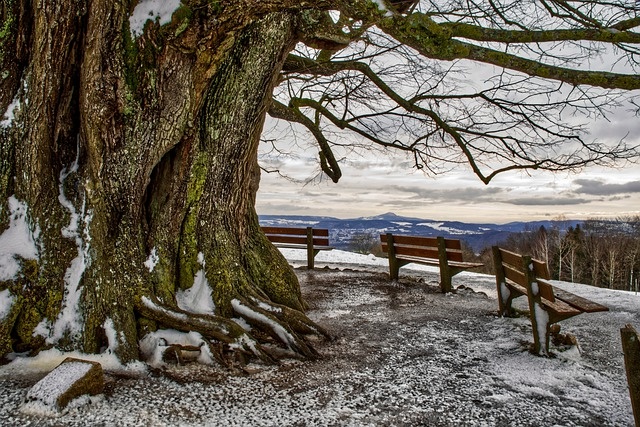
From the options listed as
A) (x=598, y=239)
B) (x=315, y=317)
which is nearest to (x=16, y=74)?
(x=315, y=317)

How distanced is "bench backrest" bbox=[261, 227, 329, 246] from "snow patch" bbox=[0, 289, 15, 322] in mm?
6830

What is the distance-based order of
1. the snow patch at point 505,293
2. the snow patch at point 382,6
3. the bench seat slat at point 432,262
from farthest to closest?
the bench seat slat at point 432,262
the snow patch at point 505,293
the snow patch at point 382,6

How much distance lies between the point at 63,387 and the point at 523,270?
4101 mm

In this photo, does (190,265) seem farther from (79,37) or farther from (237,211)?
(79,37)

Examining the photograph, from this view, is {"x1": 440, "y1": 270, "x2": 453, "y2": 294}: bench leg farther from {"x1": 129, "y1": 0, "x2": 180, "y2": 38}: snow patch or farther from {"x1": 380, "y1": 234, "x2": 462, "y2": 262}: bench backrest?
{"x1": 129, "y1": 0, "x2": 180, "y2": 38}: snow patch

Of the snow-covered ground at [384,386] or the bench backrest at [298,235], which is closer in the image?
the snow-covered ground at [384,386]

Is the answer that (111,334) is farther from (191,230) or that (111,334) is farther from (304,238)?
(304,238)

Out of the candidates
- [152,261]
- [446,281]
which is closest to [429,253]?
[446,281]

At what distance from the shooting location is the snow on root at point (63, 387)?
2834 mm

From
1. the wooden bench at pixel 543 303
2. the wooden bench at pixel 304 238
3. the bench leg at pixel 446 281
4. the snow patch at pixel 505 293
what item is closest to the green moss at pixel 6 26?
the wooden bench at pixel 543 303

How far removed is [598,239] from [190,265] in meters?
59.3

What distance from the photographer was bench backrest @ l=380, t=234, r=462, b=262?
757cm

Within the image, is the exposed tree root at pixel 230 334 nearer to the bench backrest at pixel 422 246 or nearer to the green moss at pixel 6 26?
the green moss at pixel 6 26

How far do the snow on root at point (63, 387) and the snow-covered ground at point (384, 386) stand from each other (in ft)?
0.20
